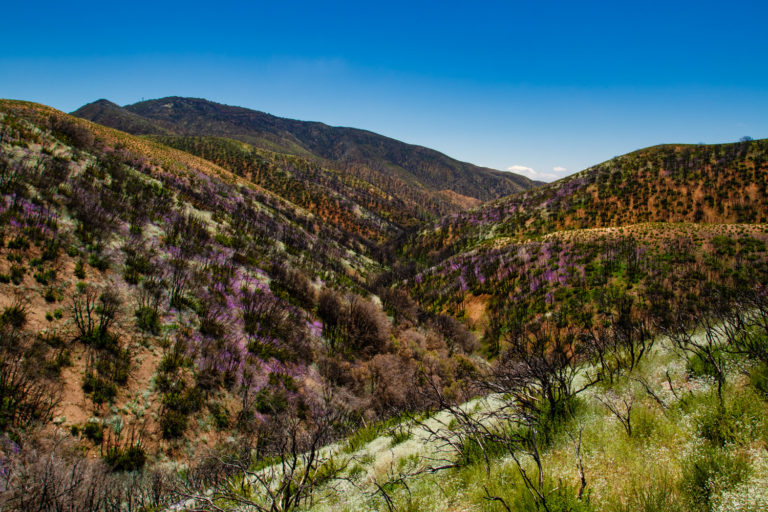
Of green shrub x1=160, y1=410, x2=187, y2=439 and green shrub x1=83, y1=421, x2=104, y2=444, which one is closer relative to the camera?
green shrub x1=83, y1=421, x2=104, y2=444

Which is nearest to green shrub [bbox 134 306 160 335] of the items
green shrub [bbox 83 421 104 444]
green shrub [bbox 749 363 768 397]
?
green shrub [bbox 83 421 104 444]

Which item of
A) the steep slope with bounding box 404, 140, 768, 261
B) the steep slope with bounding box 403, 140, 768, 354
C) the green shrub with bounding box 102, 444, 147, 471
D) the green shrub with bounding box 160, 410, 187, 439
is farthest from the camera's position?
the steep slope with bounding box 404, 140, 768, 261

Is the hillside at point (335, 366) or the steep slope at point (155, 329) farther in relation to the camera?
the steep slope at point (155, 329)

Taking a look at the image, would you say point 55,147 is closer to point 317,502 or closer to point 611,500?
point 317,502

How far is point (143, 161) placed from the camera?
33.5m

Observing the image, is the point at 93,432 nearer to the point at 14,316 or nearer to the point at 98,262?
the point at 14,316

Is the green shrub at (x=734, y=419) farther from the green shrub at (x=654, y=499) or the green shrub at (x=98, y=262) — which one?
the green shrub at (x=98, y=262)

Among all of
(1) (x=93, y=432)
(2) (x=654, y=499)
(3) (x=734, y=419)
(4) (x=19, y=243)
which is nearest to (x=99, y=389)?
(1) (x=93, y=432)

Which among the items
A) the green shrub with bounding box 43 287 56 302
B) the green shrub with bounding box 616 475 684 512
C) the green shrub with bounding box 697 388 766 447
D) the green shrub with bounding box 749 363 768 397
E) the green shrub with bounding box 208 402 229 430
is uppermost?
the green shrub with bounding box 749 363 768 397

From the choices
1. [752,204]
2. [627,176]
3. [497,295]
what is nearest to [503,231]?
[627,176]

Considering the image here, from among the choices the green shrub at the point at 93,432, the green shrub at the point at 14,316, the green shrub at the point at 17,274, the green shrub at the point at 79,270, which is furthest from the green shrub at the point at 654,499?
the green shrub at the point at 79,270

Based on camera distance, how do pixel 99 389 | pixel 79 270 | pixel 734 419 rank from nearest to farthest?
pixel 734 419
pixel 99 389
pixel 79 270

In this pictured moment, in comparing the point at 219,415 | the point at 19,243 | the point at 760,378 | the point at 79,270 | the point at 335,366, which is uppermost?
the point at 760,378

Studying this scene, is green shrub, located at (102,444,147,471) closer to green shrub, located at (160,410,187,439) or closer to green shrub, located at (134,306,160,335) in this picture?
green shrub, located at (160,410,187,439)
